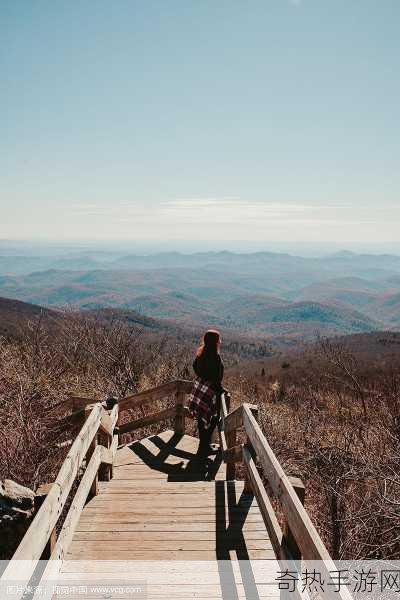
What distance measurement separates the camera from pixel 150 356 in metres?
17.2

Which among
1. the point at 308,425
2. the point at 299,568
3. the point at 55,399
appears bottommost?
the point at 308,425

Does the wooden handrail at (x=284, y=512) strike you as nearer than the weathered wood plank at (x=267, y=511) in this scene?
Yes

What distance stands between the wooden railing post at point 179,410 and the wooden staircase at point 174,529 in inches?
77.9

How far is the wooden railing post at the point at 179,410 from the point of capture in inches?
319

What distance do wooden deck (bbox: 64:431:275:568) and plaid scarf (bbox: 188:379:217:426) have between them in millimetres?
985

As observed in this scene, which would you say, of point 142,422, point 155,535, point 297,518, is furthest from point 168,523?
point 142,422

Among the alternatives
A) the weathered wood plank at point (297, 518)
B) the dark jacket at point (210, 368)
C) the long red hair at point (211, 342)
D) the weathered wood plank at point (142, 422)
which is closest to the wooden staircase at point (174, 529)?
the weathered wood plank at point (297, 518)

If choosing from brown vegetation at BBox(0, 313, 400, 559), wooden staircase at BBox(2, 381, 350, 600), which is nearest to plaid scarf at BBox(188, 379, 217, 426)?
wooden staircase at BBox(2, 381, 350, 600)

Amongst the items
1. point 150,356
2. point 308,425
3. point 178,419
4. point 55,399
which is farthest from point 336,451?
point 150,356

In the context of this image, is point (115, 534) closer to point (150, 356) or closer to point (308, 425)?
point (308, 425)

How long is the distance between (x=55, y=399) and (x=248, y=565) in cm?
757

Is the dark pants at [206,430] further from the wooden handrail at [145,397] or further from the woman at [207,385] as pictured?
the wooden handrail at [145,397]

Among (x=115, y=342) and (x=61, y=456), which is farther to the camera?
(x=115, y=342)

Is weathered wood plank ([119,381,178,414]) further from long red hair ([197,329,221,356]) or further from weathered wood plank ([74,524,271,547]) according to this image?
weathered wood plank ([74,524,271,547])
